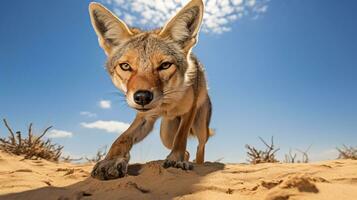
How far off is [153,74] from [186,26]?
3.77 feet

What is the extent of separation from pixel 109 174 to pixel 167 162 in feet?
2.34

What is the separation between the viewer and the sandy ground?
2652 mm

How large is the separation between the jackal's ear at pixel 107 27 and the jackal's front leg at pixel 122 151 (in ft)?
3.72

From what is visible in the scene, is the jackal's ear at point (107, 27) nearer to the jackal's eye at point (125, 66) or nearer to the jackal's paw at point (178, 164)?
the jackal's eye at point (125, 66)

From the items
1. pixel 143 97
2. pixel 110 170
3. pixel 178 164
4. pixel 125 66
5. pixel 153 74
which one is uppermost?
pixel 125 66

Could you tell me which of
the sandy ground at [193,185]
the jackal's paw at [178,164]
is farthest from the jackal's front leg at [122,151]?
the jackal's paw at [178,164]

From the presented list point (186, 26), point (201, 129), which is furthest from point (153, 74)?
point (201, 129)

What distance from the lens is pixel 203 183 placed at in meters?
3.18

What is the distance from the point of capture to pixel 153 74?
431 centimetres

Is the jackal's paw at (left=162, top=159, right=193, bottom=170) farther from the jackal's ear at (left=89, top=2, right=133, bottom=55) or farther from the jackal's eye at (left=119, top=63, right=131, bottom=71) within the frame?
the jackal's ear at (left=89, top=2, right=133, bottom=55)

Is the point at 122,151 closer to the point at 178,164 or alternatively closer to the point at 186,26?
the point at 178,164

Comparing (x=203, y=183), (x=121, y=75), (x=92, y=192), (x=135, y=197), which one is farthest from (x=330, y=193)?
(x=121, y=75)

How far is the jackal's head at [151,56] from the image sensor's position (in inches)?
163

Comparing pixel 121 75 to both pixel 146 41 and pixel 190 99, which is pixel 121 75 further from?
pixel 190 99
